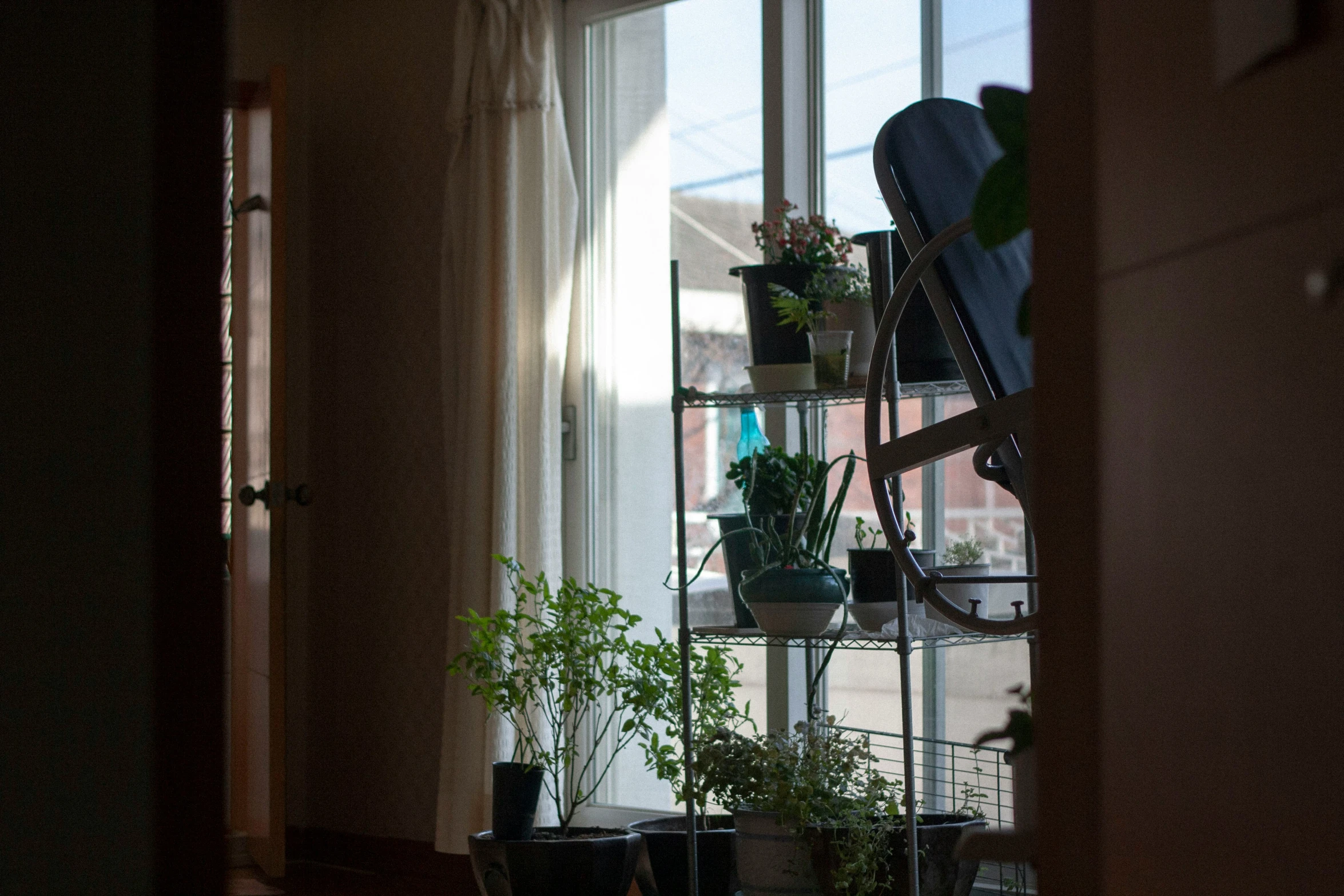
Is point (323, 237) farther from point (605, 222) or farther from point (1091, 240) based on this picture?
point (1091, 240)

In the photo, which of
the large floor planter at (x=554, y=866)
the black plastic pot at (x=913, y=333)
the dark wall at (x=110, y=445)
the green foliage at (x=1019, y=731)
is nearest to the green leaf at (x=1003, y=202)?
the green foliage at (x=1019, y=731)

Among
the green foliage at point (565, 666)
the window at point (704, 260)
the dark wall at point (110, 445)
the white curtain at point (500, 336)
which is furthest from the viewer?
the white curtain at point (500, 336)

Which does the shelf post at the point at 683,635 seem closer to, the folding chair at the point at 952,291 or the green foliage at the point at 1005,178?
the folding chair at the point at 952,291

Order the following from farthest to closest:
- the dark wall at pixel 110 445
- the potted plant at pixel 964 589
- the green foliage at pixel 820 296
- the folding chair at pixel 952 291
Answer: the green foliage at pixel 820 296, the potted plant at pixel 964 589, the folding chair at pixel 952 291, the dark wall at pixel 110 445

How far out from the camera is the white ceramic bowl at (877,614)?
7.06 feet

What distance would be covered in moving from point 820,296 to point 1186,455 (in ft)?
6.01

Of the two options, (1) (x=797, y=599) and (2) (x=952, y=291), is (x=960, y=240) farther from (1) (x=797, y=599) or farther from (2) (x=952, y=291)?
(1) (x=797, y=599)

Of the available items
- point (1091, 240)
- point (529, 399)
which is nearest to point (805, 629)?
point (529, 399)

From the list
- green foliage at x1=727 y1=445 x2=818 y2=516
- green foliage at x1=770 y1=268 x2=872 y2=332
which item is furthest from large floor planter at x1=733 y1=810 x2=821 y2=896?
green foliage at x1=770 y1=268 x2=872 y2=332

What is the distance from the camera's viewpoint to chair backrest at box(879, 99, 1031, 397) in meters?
1.50

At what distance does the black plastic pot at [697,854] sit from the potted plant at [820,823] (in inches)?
3.9

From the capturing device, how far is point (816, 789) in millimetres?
2158

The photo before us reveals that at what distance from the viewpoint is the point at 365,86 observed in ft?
11.9

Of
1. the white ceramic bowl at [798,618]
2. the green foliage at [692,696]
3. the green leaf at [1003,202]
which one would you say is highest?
the green leaf at [1003,202]
